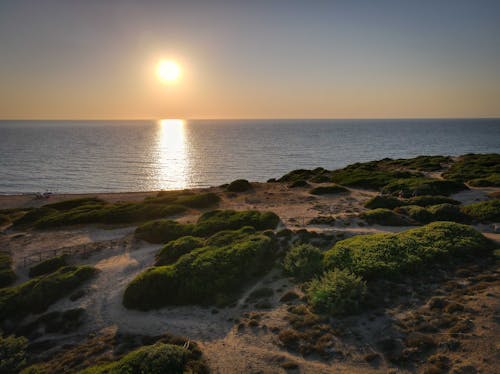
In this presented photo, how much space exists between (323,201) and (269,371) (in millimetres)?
25618

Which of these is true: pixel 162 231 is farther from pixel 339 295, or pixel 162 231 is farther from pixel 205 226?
pixel 339 295

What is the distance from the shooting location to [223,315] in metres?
15.7

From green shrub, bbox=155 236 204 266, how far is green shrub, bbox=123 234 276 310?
194 centimetres

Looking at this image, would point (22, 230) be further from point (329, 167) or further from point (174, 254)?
point (329, 167)

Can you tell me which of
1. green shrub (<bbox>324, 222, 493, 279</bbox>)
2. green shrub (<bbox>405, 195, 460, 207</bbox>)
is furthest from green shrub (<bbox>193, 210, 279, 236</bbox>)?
green shrub (<bbox>405, 195, 460, 207</bbox>)

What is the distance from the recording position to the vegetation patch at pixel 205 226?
26.7 m

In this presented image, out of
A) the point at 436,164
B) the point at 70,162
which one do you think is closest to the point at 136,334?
the point at 436,164

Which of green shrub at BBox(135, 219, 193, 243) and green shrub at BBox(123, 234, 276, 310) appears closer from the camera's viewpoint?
green shrub at BBox(123, 234, 276, 310)

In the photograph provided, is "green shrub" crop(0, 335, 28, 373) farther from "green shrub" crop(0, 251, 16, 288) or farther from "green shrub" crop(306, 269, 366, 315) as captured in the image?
"green shrub" crop(306, 269, 366, 315)

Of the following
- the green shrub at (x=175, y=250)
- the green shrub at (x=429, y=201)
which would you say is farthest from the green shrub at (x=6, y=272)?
the green shrub at (x=429, y=201)

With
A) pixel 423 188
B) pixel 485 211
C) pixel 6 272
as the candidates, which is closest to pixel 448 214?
pixel 485 211

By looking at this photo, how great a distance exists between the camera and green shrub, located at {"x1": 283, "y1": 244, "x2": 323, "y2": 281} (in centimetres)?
1792

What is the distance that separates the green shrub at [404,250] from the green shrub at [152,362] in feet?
30.1

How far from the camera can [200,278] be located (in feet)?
58.9
